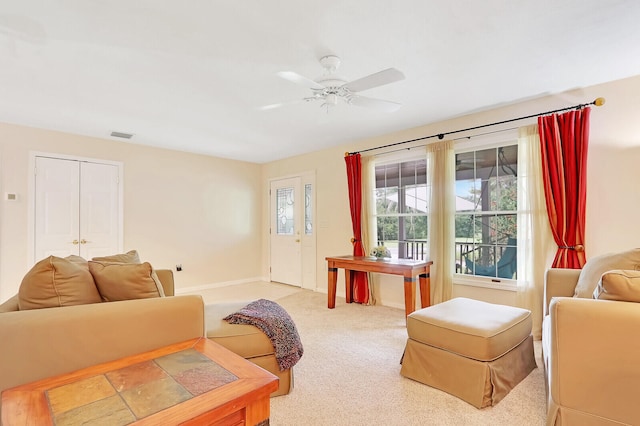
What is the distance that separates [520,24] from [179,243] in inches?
205

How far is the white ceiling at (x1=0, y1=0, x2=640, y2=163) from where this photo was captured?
6.12 feet

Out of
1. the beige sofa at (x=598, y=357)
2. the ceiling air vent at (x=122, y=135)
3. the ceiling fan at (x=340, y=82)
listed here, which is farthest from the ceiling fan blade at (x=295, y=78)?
the ceiling air vent at (x=122, y=135)

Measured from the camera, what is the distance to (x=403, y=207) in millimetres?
4434

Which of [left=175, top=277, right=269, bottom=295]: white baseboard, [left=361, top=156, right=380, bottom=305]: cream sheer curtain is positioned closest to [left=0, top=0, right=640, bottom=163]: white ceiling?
[left=361, top=156, right=380, bottom=305]: cream sheer curtain

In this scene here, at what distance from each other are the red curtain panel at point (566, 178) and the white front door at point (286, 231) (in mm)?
3670

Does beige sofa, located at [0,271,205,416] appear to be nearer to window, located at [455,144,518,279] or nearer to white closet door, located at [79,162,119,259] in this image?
white closet door, located at [79,162,119,259]

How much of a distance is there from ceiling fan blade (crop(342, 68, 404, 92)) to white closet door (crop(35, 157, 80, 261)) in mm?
4125

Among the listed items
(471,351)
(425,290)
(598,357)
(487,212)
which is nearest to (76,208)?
(425,290)

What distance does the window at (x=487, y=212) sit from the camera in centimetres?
350

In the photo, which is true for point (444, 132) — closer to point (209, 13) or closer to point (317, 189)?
point (317, 189)

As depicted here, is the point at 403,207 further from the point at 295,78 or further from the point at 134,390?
the point at 134,390

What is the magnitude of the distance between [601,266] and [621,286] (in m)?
0.79

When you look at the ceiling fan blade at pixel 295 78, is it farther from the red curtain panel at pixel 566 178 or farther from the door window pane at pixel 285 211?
the door window pane at pixel 285 211

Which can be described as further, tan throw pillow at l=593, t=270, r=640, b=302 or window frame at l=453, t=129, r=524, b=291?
window frame at l=453, t=129, r=524, b=291
